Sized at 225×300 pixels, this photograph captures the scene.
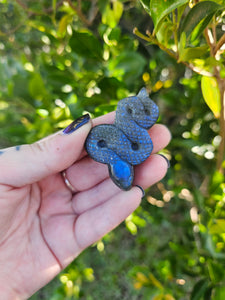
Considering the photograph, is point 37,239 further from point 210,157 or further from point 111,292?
point 111,292

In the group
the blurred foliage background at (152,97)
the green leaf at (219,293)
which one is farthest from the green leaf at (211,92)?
the green leaf at (219,293)

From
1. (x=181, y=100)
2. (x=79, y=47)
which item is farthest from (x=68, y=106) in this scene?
(x=181, y=100)

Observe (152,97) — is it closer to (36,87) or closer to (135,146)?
(135,146)

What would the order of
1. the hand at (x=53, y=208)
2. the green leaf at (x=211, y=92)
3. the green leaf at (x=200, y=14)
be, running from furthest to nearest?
the hand at (x=53, y=208) < the green leaf at (x=211, y=92) < the green leaf at (x=200, y=14)

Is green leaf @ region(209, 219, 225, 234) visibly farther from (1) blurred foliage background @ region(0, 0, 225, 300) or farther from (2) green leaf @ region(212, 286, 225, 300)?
(2) green leaf @ region(212, 286, 225, 300)

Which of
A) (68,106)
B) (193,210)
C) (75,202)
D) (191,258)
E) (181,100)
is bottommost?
(191,258)

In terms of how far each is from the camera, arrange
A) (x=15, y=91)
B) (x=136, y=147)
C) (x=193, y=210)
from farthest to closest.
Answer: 1. (x=193, y=210)
2. (x=15, y=91)
3. (x=136, y=147)

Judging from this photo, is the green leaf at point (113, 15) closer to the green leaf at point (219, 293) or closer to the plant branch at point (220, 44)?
the plant branch at point (220, 44)
